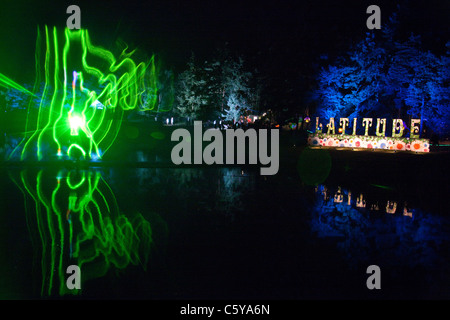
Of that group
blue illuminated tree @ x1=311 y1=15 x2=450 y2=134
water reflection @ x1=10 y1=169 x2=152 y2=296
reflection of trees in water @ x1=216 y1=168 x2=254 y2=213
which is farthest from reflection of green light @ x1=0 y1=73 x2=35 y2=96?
water reflection @ x1=10 y1=169 x2=152 y2=296

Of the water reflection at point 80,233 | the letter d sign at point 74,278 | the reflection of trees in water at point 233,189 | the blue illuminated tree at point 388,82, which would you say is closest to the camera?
the letter d sign at point 74,278

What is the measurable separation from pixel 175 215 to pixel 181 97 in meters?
50.3

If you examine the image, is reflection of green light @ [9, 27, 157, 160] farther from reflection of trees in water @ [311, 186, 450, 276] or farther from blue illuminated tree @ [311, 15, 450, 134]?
blue illuminated tree @ [311, 15, 450, 134]

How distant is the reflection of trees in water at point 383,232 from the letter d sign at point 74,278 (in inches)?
147

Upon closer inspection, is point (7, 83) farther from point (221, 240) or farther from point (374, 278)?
point (374, 278)

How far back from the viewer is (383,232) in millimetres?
7926

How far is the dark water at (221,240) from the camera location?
5.37m

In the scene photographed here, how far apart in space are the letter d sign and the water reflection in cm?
6

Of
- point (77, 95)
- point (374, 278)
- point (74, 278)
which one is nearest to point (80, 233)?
point (74, 278)

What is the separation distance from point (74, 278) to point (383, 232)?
5396 mm

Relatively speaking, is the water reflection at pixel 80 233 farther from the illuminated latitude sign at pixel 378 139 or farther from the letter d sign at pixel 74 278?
the illuminated latitude sign at pixel 378 139

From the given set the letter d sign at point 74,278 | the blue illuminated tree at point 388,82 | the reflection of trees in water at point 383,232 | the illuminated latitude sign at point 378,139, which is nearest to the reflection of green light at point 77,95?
the reflection of trees in water at point 383,232

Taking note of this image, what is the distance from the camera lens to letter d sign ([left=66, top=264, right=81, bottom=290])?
5.36 meters
